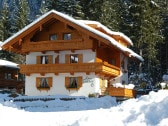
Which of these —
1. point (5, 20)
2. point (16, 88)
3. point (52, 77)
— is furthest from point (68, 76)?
point (5, 20)

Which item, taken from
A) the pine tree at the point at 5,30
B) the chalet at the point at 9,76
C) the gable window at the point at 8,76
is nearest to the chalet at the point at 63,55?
the chalet at the point at 9,76

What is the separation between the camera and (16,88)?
5244cm

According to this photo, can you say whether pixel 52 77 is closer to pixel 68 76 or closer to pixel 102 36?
pixel 68 76

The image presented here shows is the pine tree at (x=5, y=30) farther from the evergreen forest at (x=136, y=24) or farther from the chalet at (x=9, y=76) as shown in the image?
the chalet at (x=9, y=76)

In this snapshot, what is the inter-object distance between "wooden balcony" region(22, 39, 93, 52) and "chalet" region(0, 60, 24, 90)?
1302cm

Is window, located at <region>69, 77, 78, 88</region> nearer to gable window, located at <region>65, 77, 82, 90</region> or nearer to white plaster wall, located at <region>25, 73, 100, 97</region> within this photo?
gable window, located at <region>65, 77, 82, 90</region>

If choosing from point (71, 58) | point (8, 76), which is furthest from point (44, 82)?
point (8, 76)

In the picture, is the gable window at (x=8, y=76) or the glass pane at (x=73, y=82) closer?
the glass pane at (x=73, y=82)

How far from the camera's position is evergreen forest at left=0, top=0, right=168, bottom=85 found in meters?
52.1

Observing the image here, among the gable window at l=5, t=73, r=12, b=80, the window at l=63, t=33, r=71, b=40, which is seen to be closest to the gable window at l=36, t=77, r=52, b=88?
the window at l=63, t=33, r=71, b=40

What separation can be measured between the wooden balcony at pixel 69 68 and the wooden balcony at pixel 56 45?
5.60ft

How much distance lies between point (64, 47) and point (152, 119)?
23.9m

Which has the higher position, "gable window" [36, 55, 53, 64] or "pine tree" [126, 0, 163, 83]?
"pine tree" [126, 0, 163, 83]

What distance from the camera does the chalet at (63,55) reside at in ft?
116
